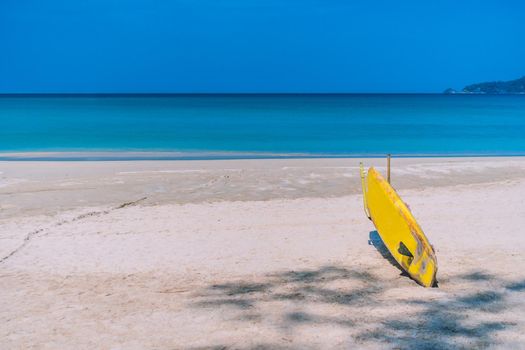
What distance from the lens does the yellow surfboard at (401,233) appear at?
18.2ft

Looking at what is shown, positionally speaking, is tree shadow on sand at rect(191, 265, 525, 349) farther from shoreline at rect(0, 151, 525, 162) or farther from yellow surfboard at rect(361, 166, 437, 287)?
shoreline at rect(0, 151, 525, 162)

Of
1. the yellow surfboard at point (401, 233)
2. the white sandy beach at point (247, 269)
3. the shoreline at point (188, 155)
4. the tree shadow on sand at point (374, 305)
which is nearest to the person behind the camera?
the tree shadow on sand at point (374, 305)

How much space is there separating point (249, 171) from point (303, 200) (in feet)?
12.7

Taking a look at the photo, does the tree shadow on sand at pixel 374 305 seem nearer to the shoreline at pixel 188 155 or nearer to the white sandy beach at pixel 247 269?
the white sandy beach at pixel 247 269

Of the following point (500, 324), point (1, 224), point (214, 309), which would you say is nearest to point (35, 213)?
point (1, 224)

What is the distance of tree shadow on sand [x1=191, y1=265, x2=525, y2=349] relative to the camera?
4434 millimetres

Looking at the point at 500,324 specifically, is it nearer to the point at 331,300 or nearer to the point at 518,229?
the point at 331,300

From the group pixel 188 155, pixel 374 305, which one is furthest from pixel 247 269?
pixel 188 155

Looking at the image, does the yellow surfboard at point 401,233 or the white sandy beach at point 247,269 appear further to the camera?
the yellow surfboard at point 401,233

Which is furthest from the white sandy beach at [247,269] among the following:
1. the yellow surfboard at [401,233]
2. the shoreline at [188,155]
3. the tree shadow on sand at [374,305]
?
the shoreline at [188,155]

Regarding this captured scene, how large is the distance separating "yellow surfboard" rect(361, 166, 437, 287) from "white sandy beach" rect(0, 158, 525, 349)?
20 centimetres

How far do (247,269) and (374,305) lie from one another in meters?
1.74

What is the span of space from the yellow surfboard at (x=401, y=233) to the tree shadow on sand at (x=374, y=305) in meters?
0.19

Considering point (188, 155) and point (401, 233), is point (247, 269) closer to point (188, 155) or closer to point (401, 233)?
point (401, 233)
